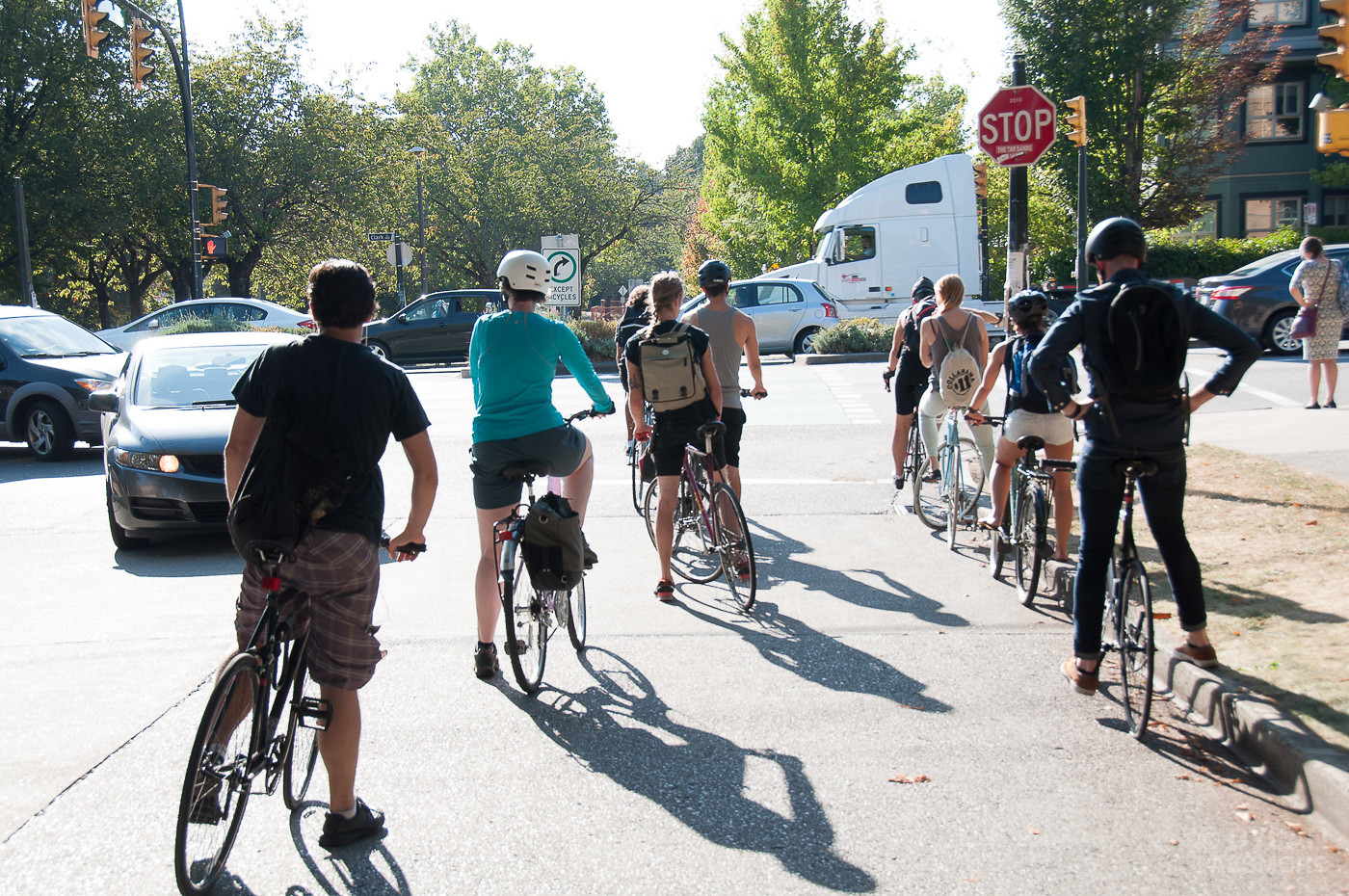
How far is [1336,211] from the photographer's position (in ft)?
124

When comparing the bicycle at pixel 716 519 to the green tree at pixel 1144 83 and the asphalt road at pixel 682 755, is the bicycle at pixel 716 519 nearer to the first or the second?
the asphalt road at pixel 682 755

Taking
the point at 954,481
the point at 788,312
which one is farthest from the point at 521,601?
the point at 788,312

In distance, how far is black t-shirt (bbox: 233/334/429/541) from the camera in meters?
3.54

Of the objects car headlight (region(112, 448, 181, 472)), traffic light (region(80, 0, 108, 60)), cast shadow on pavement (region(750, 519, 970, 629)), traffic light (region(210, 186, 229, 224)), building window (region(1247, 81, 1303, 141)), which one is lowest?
cast shadow on pavement (region(750, 519, 970, 629))

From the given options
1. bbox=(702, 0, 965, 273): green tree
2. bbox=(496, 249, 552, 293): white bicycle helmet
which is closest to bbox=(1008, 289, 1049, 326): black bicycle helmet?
bbox=(496, 249, 552, 293): white bicycle helmet

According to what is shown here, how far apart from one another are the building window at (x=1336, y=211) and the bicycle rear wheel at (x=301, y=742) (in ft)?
133

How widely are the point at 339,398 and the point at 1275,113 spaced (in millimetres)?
40834

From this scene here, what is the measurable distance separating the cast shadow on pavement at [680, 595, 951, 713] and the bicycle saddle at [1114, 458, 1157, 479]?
1.18 m

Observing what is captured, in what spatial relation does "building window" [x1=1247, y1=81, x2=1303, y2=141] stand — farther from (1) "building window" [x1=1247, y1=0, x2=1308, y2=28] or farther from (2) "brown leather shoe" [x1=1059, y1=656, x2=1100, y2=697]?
(2) "brown leather shoe" [x1=1059, y1=656, x2=1100, y2=697]

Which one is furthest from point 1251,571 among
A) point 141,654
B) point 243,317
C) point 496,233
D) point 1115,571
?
point 496,233

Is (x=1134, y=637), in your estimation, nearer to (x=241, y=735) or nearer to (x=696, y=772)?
(x=696, y=772)

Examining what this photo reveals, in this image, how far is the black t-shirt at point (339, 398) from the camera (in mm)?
3541

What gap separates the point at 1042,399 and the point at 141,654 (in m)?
4.74

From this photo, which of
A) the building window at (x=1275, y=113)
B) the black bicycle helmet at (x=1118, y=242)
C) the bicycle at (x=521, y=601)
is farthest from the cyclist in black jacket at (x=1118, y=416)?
the building window at (x=1275, y=113)
